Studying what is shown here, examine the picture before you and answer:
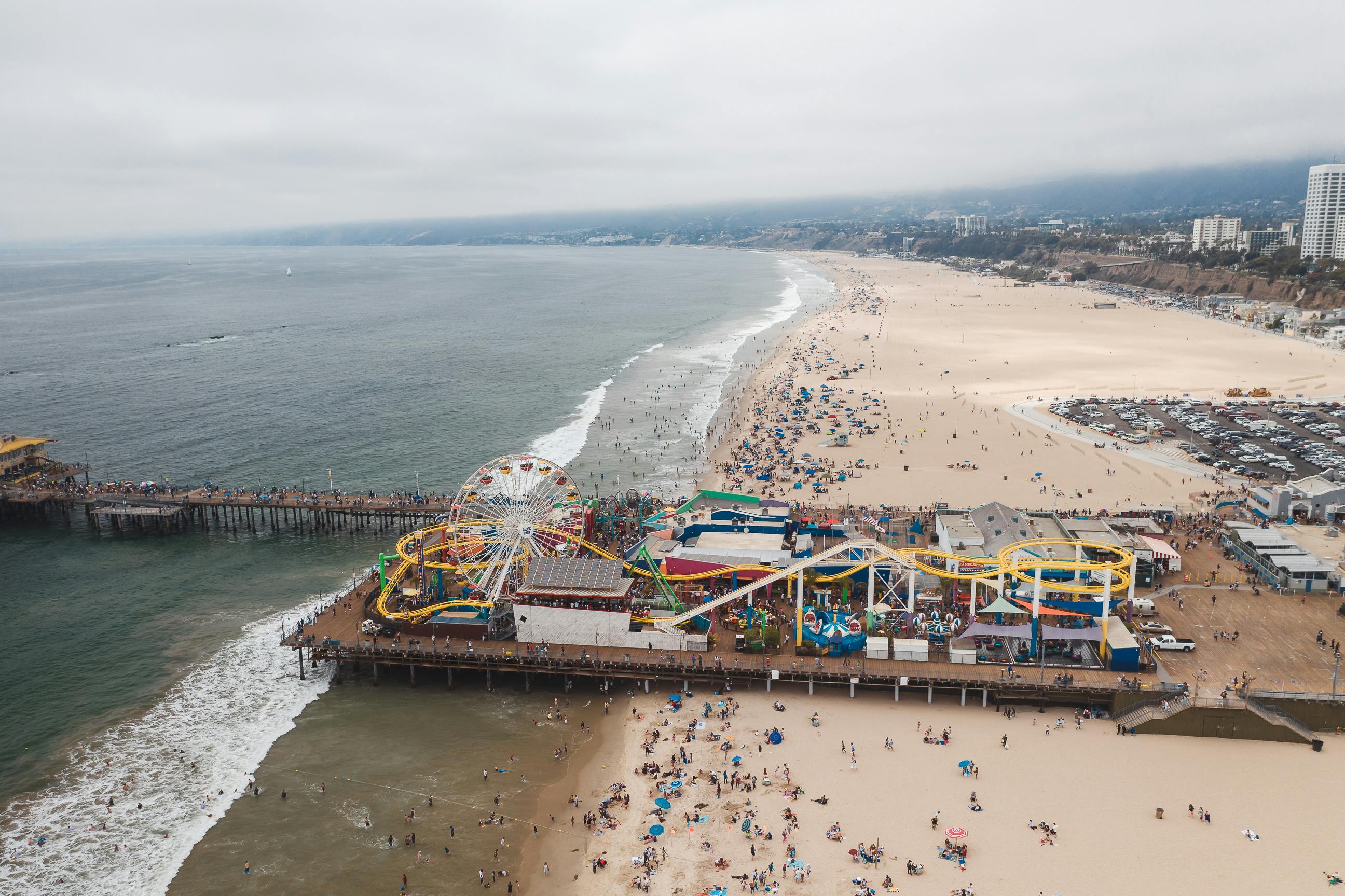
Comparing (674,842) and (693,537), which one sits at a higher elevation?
(693,537)

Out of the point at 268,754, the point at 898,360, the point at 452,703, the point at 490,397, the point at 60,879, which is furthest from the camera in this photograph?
the point at 898,360

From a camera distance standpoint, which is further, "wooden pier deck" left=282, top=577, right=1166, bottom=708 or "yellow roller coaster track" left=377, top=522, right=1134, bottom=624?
"yellow roller coaster track" left=377, top=522, right=1134, bottom=624

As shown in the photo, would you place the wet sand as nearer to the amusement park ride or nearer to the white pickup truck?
the amusement park ride

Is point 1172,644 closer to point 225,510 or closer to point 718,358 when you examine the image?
point 225,510

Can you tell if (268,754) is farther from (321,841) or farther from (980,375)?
(980,375)

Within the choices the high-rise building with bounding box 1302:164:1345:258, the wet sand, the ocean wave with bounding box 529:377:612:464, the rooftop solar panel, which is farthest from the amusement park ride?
the high-rise building with bounding box 1302:164:1345:258

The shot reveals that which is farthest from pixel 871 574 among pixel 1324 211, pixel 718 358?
pixel 1324 211

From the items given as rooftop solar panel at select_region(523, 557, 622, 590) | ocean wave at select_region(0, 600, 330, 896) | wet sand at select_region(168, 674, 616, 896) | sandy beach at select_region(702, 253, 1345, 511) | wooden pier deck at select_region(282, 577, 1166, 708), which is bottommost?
wet sand at select_region(168, 674, 616, 896)

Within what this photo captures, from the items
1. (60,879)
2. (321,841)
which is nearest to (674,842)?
(321,841)
